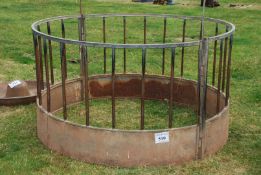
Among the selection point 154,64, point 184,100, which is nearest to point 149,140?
point 184,100

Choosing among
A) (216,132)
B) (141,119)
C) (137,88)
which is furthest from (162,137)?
(137,88)

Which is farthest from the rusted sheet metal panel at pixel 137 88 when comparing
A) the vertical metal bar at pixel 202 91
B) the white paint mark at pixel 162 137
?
the white paint mark at pixel 162 137

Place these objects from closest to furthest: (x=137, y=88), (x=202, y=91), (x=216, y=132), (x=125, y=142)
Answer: (x=125, y=142) < (x=202, y=91) < (x=216, y=132) < (x=137, y=88)

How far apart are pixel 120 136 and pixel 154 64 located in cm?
501

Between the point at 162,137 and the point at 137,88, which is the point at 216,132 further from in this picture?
the point at 137,88

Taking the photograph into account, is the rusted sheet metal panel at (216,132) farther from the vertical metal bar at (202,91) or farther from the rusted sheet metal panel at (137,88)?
the rusted sheet metal panel at (137,88)

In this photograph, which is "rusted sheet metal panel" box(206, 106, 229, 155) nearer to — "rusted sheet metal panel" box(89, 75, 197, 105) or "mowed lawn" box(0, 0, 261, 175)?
"mowed lawn" box(0, 0, 261, 175)

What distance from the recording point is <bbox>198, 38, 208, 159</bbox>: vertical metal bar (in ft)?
16.8

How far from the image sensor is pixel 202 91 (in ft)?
17.4

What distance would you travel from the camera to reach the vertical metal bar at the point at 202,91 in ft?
16.8

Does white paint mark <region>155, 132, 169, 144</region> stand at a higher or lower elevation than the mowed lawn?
higher

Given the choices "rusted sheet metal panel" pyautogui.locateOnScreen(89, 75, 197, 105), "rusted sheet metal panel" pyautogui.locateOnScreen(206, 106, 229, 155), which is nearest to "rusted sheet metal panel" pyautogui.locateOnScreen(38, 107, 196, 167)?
"rusted sheet metal panel" pyautogui.locateOnScreen(206, 106, 229, 155)

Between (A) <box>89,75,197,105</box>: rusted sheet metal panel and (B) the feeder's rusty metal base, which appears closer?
(B) the feeder's rusty metal base

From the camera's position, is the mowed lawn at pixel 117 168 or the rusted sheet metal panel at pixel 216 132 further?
the rusted sheet metal panel at pixel 216 132
